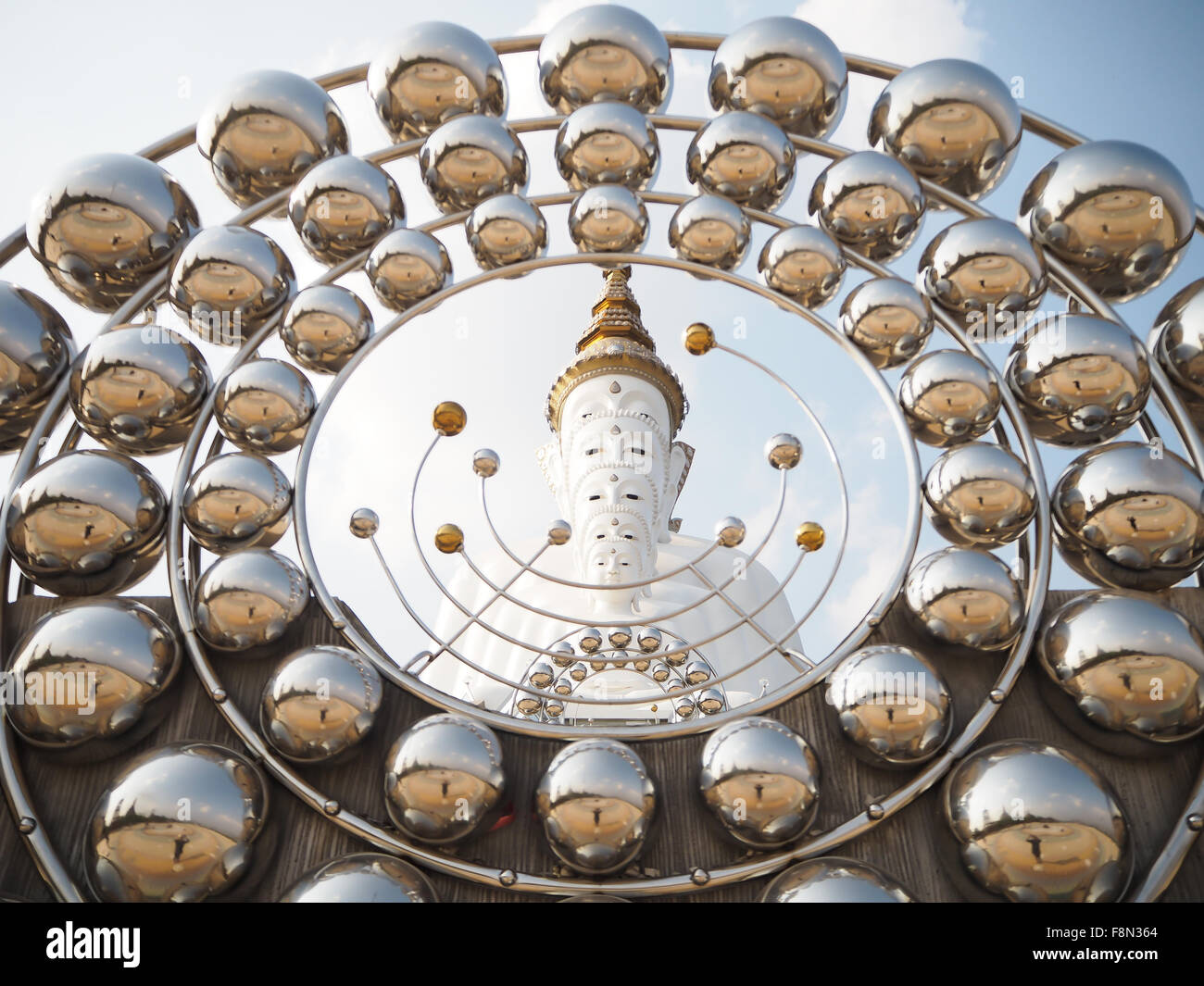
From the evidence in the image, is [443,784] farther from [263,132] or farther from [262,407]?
[263,132]

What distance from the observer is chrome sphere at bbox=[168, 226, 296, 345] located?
165 centimetres

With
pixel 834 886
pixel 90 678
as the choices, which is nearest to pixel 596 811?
pixel 834 886

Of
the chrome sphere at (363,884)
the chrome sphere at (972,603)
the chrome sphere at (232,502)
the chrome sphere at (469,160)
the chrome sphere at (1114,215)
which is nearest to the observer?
the chrome sphere at (363,884)

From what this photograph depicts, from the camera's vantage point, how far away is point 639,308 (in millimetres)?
3893

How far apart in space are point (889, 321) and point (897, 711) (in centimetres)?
73

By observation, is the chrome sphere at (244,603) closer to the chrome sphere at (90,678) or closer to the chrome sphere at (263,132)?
the chrome sphere at (90,678)

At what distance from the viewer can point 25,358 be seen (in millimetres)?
1572

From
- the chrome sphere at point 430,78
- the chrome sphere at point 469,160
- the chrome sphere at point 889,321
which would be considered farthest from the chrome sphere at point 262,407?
the chrome sphere at point 889,321

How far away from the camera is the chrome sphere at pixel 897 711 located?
1.29 m

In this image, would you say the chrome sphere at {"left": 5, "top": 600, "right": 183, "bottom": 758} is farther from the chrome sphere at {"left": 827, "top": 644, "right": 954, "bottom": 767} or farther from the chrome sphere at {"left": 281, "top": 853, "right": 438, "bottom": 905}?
the chrome sphere at {"left": 827, "top": 644, "right": 954, "bottom": 767}

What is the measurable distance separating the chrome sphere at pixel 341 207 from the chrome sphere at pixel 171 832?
40.1 inches

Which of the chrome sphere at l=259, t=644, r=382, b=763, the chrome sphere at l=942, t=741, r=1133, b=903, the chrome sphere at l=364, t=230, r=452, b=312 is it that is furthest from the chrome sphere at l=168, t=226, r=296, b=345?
the chrome sphere at l=942, t=741, r=1133, b=903
